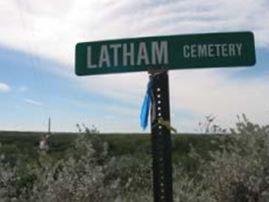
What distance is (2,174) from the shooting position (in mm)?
6941

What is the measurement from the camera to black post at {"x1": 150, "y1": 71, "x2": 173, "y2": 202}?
4.05 m

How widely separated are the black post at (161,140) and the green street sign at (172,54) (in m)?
0.13

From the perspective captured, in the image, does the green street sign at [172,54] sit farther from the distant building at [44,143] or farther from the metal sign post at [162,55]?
the distant building at [44,143]

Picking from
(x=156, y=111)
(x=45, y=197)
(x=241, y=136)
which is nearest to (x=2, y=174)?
(x=45, y=197)

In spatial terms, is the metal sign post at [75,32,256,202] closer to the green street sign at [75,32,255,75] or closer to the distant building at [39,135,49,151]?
the green street sign at [75,32,255,75]

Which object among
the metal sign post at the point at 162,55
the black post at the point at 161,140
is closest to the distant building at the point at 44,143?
the metal sign post at the point at 162,55

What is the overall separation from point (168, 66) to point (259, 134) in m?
3.07

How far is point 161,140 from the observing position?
4.11 metres

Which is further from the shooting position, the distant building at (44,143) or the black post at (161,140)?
the distant building at (44,143)

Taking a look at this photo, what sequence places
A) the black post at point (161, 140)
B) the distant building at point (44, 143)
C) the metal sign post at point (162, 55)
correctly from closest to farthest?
the black post at point (161, 140) < the metal sign post at point (162, 55) < the distant building at point (44, 143)

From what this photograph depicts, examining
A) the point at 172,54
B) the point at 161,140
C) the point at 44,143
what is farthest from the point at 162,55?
the point at 44,143

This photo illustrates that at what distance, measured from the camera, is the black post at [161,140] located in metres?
4.05

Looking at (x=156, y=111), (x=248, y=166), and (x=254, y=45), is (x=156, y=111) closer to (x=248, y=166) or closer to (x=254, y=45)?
(x=254, y=45)

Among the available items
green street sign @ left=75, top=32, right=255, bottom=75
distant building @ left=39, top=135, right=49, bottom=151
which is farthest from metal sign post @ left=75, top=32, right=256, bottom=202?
distant building @ left=39, top=135, right=49, bottom=151
